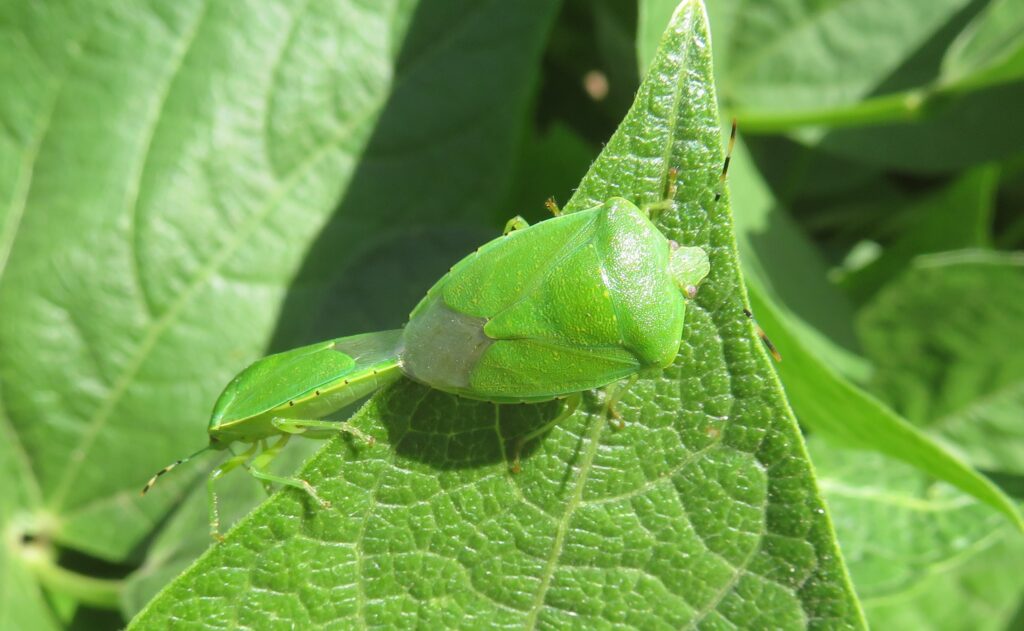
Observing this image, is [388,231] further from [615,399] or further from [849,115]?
[849,115]

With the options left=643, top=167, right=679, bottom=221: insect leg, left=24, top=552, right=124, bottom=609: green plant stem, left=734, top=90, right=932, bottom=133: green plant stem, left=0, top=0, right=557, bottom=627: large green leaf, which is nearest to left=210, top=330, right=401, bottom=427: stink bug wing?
left=0, top=0, right=557, bottom=627: large green leaf

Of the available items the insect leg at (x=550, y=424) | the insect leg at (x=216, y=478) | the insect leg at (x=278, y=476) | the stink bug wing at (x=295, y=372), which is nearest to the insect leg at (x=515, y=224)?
the stink bug wing at (x=295, y=372)

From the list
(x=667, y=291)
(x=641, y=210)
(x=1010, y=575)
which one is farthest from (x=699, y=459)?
(x=1010, y=575)

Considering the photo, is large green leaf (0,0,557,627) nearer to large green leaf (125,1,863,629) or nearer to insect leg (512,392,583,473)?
insect leg (512,392,583,473)

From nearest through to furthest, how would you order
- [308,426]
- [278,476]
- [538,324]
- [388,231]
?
[538,324], [278,476], [308,426], [388,231]

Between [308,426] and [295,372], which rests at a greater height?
[295,372]

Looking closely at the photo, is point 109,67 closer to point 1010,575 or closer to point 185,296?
point 185,296

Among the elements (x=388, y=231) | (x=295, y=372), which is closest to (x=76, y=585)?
(x=295, y=372)
